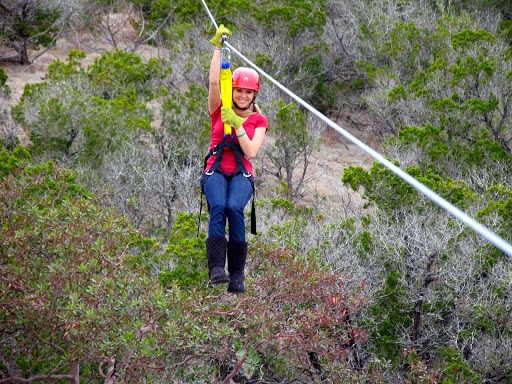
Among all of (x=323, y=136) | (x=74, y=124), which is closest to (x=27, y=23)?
(x=74, y=124)

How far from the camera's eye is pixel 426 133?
16.2 m

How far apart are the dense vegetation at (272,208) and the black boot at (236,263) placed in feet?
4.69

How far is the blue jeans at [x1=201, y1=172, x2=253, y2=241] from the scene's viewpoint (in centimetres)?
594

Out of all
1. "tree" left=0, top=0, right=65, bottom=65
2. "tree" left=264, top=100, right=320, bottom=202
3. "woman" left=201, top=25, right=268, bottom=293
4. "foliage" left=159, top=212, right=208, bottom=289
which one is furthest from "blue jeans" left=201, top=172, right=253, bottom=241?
"tree" left=0, top=0, right=65, bottom=65

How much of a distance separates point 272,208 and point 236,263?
7072mm

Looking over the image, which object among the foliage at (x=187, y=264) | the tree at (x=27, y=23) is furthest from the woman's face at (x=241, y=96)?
the tree at (x=27, y=23)

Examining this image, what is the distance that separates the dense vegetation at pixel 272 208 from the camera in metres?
7.92

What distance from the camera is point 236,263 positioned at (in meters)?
6.14

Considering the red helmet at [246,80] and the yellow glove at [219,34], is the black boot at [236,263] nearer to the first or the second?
the red helmet at [246,80]

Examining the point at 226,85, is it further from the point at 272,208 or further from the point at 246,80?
the point at 272,208

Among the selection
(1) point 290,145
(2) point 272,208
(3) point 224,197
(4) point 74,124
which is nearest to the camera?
(3) point 224,197

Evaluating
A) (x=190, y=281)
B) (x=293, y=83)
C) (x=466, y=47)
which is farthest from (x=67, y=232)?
(x=293, y=83)

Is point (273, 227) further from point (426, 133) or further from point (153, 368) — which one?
point (426, 133)

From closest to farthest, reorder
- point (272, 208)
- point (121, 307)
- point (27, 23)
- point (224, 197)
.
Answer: point (224, 197) < point (121, 307) < point (272, 208) < point (27, 23)
